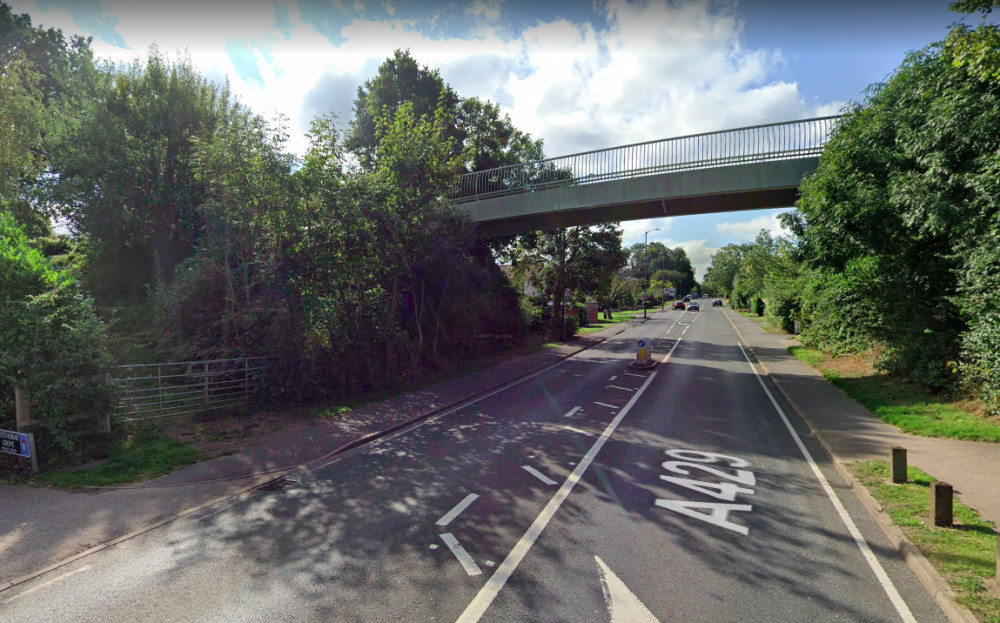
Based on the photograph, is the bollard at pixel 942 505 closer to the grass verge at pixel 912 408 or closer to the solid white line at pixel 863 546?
the solid white line at pixel 863 546

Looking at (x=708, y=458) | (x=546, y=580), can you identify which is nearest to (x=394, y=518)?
(x=546, y=580)

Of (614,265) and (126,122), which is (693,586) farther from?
(614,265)

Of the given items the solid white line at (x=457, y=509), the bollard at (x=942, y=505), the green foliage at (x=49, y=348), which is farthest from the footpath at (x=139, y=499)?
the bollard at (x=942, y=505)

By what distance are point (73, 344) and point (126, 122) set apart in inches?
579

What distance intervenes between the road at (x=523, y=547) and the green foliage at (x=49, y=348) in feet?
12.2

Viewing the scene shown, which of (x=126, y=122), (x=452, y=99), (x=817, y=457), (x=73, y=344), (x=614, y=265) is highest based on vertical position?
(x=452, y=99)

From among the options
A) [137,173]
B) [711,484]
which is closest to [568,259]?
[137,173]

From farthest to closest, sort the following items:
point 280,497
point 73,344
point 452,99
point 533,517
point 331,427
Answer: point 452,99, point 331,427, point 73,344, point 280,497, point 533,517

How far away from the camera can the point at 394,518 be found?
6.01m

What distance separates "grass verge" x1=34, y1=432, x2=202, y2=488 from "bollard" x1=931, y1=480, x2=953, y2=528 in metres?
10.5

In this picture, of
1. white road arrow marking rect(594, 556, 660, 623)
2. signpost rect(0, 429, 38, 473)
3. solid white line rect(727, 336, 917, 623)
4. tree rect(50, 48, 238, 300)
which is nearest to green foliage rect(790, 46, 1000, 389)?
solid white line rect(727, 336, 917, 623)

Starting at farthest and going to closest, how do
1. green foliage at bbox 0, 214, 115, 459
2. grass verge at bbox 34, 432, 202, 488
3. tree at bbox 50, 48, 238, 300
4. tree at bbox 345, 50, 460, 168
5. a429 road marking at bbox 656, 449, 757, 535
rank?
1. tree at bbox 345, 50, 460, 168
2. tree at bbox 50, 48, 238, 300
3. green foliage at bbox 0, 214, 115, 459
4. grass verge at bbox 34, 432, 202, 488
5. a429 road marking at bbox 656, 449, 757, 535

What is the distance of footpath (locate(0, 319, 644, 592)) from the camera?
5.34 metres

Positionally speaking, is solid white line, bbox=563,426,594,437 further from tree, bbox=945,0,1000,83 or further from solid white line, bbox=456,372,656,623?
tree, bbox=945,0,1000,83
